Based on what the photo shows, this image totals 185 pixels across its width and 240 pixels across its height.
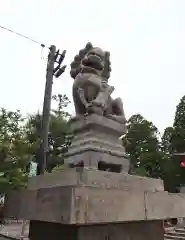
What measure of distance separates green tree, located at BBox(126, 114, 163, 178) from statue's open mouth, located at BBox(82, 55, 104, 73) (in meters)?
26.6

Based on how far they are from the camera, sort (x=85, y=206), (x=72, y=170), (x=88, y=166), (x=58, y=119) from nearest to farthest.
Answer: (x=85, y=206)
(x=72, y=170)
(x=88, y=166)
(x=58, y=119)

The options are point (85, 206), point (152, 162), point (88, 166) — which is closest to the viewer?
point (85, 206)

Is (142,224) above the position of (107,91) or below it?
below

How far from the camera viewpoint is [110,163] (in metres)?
3.79

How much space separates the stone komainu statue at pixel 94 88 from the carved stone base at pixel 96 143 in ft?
0.43

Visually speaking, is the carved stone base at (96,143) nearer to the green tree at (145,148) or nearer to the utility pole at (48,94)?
the utility pole at (48,94)

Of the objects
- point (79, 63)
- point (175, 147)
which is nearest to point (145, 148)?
point (175, 147)

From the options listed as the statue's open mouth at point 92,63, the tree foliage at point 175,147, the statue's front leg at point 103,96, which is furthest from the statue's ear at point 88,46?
the tree foliage at point 175,147

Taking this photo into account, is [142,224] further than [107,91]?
No

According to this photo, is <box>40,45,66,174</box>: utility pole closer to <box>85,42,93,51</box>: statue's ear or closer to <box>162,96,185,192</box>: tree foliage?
<box>85,42,93,51</box>: statue's ear

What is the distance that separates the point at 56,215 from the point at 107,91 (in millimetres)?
2118

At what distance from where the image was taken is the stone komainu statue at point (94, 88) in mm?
4016

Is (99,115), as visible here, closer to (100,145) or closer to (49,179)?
(100,145)

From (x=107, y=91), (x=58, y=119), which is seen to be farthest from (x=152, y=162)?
(x=107, y=91)
